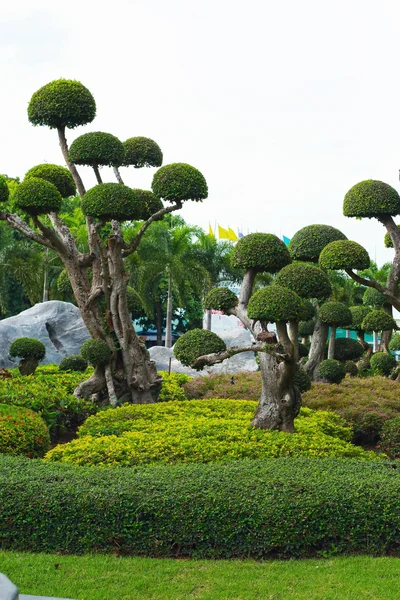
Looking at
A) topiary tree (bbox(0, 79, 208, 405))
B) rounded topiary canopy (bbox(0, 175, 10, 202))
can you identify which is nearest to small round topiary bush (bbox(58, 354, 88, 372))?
topiary tree (bbox(0, 79, 208, 405))

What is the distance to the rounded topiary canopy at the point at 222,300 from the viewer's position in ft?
28.9

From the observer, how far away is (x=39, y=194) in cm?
1046

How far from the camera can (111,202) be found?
10.2 metres

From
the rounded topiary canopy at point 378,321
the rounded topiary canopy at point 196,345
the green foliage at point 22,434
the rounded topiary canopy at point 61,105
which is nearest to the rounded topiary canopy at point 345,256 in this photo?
the rounded topiary canopy at point 196,345

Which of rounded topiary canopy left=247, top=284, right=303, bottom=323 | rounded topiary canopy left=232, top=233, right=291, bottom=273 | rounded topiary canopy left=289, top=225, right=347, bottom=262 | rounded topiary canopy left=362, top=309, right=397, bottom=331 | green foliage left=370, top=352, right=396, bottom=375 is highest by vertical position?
rounded topiary canopy left=289, top=225, right=347, bottom=262

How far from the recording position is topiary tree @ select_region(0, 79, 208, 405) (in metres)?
10.5

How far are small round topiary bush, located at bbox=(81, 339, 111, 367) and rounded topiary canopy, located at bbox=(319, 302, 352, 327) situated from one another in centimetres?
510

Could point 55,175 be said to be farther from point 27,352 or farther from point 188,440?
point 188,440

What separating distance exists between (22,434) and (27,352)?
19.3 ft

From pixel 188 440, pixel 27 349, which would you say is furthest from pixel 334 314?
pixel 188 440

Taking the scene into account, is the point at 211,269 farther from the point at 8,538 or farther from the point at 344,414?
the point at 8,538

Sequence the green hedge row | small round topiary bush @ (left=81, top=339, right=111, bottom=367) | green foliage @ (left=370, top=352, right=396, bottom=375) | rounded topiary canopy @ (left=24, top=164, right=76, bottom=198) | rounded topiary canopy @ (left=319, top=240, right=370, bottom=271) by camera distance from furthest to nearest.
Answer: green foliage @ (left=370, top=352, right=396, bottom=375), rounded topiary canopy @ (left=24, top=164, right=76, bottom=198), small round topiary bush @ (left=81, top=339, right=111, bottom=367), rounded topiary canopy @ (left=319, top=240, right=370, bottom=271), the green hedge row

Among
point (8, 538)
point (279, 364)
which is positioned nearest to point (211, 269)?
point (279, 364)

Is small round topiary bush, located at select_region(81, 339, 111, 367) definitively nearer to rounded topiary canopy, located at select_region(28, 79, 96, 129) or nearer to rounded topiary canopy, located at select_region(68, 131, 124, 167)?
rounded topiary canopy, located at select_region(68, 131, 124, 167)
